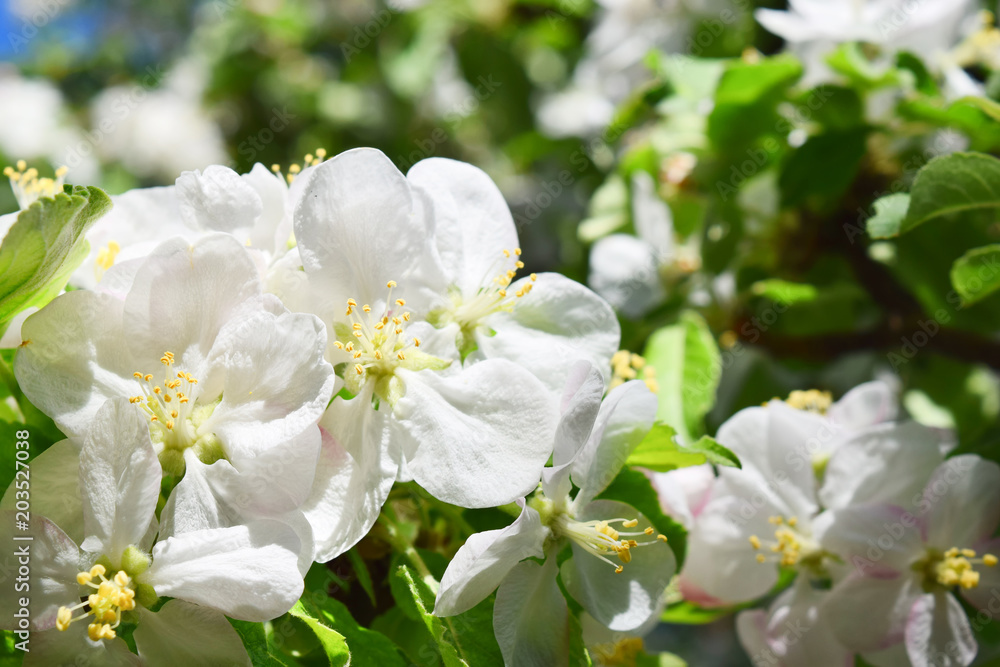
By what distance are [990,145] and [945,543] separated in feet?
1.79

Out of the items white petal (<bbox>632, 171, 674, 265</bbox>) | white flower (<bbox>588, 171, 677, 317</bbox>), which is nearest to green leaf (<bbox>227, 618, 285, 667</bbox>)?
white flower (<bbox>588, 171, 677, 317</bbox>)

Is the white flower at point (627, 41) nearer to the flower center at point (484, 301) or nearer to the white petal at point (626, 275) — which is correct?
the white petal at point (626, 275)

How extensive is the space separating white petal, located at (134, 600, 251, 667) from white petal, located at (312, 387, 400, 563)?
0.09 meters

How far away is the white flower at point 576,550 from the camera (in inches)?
23.5

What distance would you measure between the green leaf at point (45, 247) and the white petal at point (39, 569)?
167 millimetres

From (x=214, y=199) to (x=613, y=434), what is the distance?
392 millimetres

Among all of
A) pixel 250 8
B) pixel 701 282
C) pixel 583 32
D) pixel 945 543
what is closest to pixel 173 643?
pixel 945 543

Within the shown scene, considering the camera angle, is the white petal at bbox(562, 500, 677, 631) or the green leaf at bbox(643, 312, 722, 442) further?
the green leaf at bbox(643, 312, 722, 442)

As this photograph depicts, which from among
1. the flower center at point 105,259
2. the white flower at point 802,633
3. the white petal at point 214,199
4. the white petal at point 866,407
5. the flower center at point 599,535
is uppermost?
the white petal at point 214,199

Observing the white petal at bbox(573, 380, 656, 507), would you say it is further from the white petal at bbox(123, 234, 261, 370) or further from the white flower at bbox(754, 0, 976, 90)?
the white flower at bbox(754, 0, 976, 90)

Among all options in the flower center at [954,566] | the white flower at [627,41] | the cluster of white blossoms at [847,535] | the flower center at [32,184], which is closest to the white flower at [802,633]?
the cluster of white blossoms at [847,535]

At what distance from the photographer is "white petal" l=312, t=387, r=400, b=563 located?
0.60 metres

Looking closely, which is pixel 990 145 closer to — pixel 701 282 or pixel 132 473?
pixel 701 282

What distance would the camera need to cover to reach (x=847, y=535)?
0.82 meters
